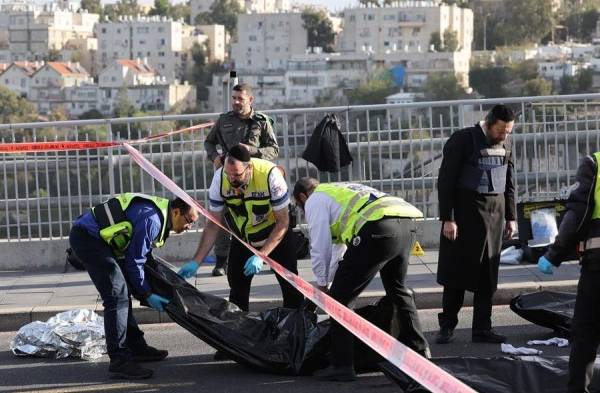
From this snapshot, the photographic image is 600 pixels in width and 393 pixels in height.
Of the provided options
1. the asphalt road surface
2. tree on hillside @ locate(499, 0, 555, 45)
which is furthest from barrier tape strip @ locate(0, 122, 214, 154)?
tree on hillside @ locate(499, 0, 555, 45)

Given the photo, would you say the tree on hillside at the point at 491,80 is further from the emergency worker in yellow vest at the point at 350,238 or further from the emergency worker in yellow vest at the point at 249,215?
the emergency worker in yellow vest at the point at 350,238

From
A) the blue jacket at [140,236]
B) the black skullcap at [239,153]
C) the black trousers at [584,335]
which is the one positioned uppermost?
the black skullcap at [239,153]

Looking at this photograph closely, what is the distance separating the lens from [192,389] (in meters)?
8.04

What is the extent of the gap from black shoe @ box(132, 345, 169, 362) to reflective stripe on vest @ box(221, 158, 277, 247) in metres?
1.03

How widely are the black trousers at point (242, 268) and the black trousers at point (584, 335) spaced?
2.35 m

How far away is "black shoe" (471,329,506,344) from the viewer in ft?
29.3

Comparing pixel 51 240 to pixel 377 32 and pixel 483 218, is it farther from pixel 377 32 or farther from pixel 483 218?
pixel 377 32

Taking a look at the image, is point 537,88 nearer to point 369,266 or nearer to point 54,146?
point 54,146

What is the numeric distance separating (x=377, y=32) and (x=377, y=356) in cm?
16880

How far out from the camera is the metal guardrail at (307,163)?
12727 millimetres

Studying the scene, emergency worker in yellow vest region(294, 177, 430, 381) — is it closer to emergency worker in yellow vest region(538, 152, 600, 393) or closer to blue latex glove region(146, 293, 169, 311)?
blue latex glove region(146, 293, 169, 311)

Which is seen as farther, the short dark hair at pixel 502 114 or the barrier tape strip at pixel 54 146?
the barrier tape strip at pixel 54 146

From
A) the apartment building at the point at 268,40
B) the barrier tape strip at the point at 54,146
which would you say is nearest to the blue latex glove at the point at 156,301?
the barrier tape strip at the point at 54,146

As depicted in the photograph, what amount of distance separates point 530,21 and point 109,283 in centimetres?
16250
